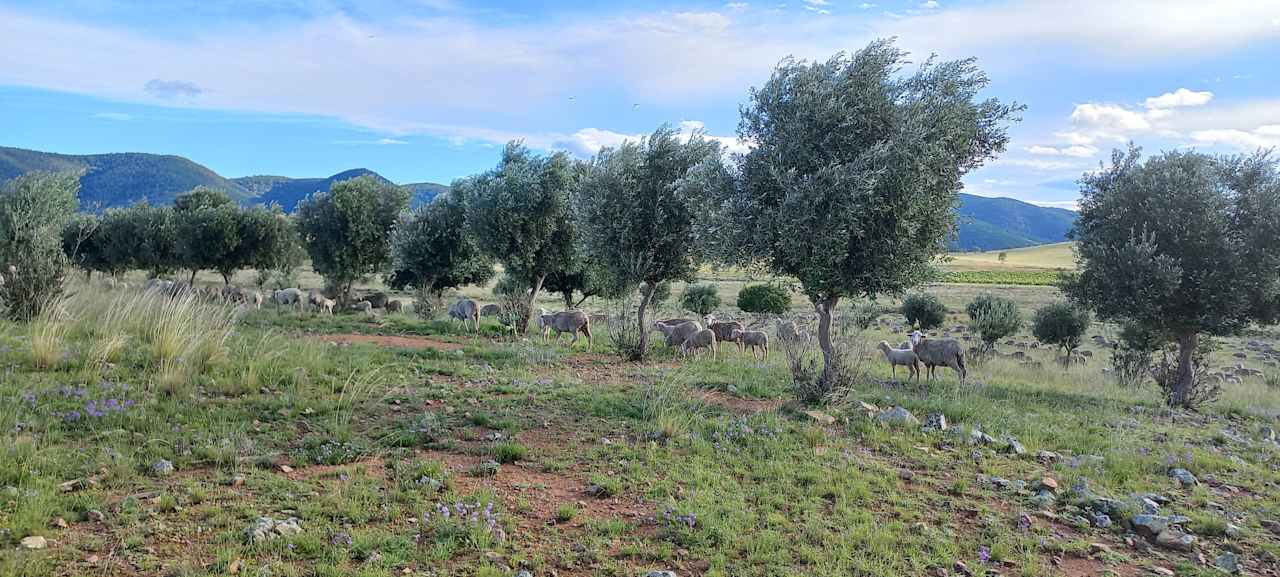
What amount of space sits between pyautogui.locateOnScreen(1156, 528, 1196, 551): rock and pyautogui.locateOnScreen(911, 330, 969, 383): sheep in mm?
9372

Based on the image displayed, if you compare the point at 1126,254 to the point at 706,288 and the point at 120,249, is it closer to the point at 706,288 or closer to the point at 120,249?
the point at 706,288

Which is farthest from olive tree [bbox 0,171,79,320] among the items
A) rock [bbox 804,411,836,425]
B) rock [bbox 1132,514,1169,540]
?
rock [bbox 1132,514,1169,540]

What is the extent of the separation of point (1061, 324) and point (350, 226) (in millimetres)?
34543

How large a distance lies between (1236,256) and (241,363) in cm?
2160

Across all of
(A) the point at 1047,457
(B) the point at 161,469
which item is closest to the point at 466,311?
(B) the point at 161,469

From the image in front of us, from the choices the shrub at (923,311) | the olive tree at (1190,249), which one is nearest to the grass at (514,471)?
the olive tree at (1190,249)

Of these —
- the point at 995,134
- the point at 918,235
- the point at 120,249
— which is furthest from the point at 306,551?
the point at 120,249

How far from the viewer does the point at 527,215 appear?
72.8 feet

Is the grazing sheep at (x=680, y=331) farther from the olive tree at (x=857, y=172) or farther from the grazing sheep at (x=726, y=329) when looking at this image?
the olive tree at (x=857, y=172)

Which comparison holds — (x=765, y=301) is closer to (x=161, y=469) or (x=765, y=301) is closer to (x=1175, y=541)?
(x=1175, y=541)

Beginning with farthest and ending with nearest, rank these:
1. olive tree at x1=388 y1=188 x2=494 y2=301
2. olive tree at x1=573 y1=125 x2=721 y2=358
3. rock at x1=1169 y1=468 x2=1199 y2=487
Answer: olive tree at x1=388 y1=188 x2=494 y2=301
olive tree at x1=573 y1=125 x2=721 y2=358
rock at x1=1169 y1=468 x2=1199 y2=487

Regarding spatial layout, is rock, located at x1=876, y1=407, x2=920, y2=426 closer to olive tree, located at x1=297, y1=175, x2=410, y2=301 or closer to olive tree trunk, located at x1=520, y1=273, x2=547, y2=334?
olive tree trunk, located at x1=520, y1=273, x2=547, y2=334

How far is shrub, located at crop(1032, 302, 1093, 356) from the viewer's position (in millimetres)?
28391

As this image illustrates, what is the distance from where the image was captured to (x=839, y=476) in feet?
24.8
